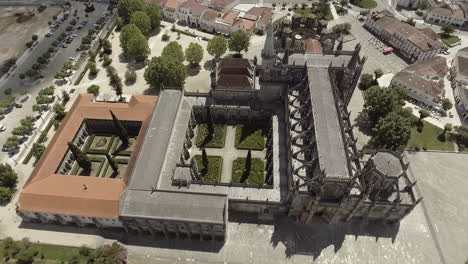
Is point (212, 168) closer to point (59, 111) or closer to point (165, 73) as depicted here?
point (165, 73)

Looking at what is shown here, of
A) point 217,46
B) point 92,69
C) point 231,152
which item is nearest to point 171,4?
point 217,46

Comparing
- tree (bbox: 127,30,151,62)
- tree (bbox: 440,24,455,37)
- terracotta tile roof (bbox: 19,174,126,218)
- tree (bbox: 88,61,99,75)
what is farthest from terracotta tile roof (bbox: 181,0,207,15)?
tree (bbox: 440,24,455,37)

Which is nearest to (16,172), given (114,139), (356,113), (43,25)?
(114,139)

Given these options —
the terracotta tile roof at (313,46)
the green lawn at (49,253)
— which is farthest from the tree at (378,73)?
the green lawn at (49,253)

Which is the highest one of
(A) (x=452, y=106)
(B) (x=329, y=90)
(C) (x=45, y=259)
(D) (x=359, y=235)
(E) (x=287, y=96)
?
(B) (x=329, y=90)

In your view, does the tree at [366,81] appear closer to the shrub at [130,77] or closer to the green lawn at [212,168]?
the green lawn at [212,168]

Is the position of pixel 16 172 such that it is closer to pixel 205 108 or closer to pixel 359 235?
pixel 205 108

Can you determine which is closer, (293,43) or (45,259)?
(45,259)
